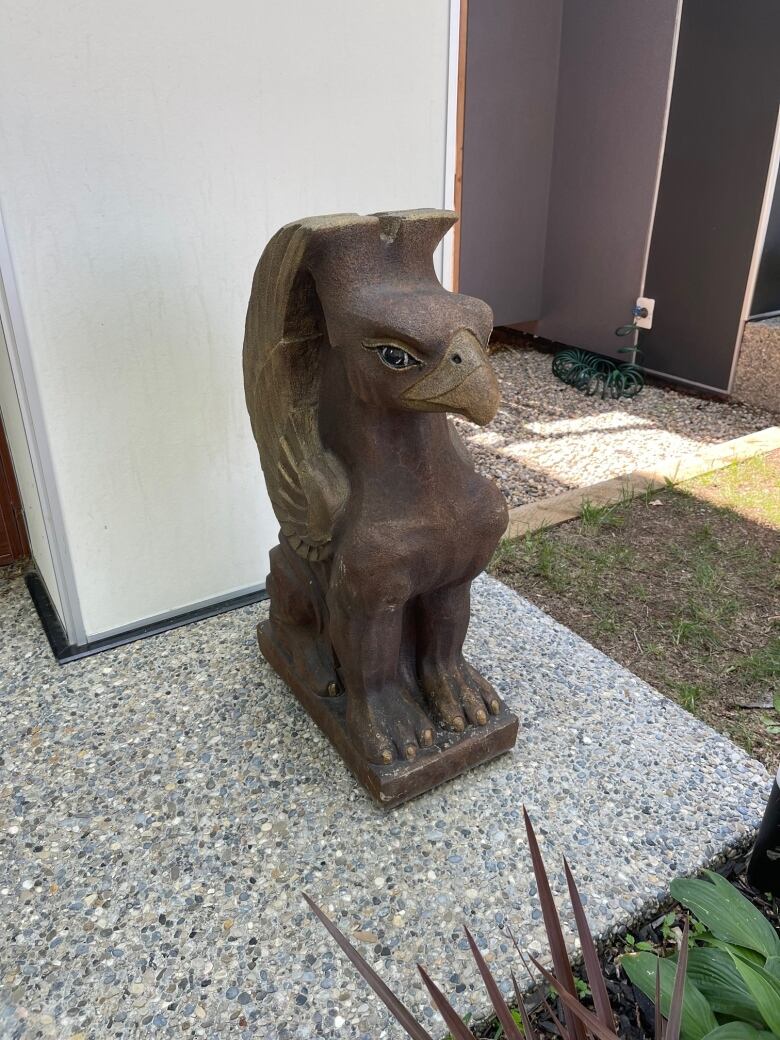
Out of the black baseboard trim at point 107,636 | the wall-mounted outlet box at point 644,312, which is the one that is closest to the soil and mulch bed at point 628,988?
the black baseboard trim at point 107,636

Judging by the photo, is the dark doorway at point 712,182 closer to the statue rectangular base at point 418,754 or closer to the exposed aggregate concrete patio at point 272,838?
the exposed aggregate concrete patio at point 272,838

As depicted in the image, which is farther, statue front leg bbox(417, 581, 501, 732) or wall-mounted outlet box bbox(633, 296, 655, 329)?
wall-mounted outlet box bbox(633, 296, 655, 329)

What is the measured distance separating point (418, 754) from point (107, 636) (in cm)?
109

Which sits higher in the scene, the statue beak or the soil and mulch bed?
the statue beak

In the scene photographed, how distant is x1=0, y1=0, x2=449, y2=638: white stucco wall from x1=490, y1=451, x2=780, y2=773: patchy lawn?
3.93 feet

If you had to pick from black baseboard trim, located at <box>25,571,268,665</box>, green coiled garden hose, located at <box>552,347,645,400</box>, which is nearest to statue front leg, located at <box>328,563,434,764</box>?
black baseboard trim, located at <box>25,571,268,665</box>

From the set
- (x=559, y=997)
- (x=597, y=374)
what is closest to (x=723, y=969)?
(x=559, y=997)

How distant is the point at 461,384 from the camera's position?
135 centimetres

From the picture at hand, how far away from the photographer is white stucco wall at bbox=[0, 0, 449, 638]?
1807mm

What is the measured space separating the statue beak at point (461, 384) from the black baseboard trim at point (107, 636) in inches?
51.1

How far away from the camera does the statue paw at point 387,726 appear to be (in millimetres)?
1694

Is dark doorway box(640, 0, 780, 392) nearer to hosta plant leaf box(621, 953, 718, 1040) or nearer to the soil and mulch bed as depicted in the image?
the soil and mulch bed

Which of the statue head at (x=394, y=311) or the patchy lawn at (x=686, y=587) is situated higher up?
the statue head at (x=394, y=311)

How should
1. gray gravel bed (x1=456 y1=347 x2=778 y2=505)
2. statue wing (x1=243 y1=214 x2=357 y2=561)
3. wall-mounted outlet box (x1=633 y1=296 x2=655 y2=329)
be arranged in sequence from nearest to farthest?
statue wing (x1=243 y1=214 x2=357 y2=561), gray gravel bed (x1=456 y1=347 x2=778 y2=505), wall-mounted outlet box (x1=633 y1=296 x2=655 y2=329)
